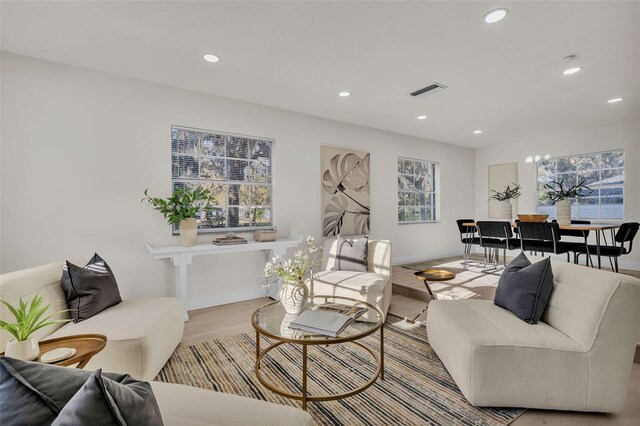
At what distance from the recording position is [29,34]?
8.13ft

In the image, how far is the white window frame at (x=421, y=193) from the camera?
19.4 ft

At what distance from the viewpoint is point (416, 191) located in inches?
→ 245

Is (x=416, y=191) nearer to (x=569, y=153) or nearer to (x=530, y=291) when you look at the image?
(x=569, y=153)

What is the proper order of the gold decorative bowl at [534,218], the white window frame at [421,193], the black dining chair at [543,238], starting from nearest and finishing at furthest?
the black dining chair at [543,238], the gold decorative bowl at [534,218], the white window frame at [421,193]

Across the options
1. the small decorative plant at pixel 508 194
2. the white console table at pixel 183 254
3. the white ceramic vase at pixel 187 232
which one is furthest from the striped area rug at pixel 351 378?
the small decorative plant at pixel 508 194

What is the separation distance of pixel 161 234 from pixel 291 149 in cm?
203

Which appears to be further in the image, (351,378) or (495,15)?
(495,15)

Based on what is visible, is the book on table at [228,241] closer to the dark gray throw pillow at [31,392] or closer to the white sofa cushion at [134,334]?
the white sofa cushion at [134,334]

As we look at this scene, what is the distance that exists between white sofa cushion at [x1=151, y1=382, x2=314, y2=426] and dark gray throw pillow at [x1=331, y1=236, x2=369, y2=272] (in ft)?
8.08

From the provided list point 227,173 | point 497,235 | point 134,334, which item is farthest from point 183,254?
point 497,235

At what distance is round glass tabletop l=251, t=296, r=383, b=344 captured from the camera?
1730 millimetres

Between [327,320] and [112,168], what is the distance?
2.80 meters

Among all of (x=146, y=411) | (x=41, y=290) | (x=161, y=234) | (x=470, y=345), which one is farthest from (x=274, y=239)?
(x=146, y=411)

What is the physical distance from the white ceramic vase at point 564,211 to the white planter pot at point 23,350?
565cm
